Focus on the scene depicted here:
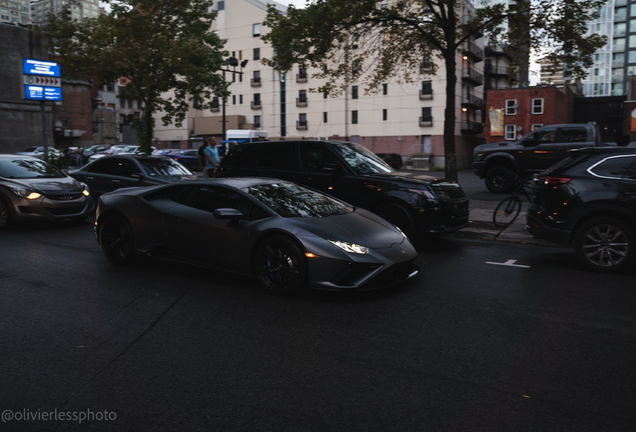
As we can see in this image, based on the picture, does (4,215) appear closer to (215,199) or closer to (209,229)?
(215,199)

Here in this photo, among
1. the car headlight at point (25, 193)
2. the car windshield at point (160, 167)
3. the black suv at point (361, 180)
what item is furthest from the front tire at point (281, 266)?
the car windshield at point (160, 167)

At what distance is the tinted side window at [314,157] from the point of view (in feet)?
30.7

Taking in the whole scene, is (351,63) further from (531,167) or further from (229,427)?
(229,427)

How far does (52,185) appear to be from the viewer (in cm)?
1090

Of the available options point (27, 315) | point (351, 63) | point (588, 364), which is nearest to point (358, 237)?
point (588, 364)

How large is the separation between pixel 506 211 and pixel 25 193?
1000 centimetres

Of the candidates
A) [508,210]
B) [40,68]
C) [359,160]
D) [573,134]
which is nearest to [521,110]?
[573,134]

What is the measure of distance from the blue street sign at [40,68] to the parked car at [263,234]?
64.1 ft

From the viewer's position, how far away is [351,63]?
16797 millimetres

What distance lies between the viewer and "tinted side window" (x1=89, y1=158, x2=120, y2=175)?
12.8 m

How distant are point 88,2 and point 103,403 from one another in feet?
754

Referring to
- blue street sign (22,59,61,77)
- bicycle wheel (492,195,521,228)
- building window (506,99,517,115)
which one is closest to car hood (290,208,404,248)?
bicycle wheel (492,195,521,228)

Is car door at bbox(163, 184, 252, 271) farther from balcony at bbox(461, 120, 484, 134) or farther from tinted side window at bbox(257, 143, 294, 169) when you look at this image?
balcony at bbox(461, 120, 484, 134)

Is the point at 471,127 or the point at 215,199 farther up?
the point at 471,127
